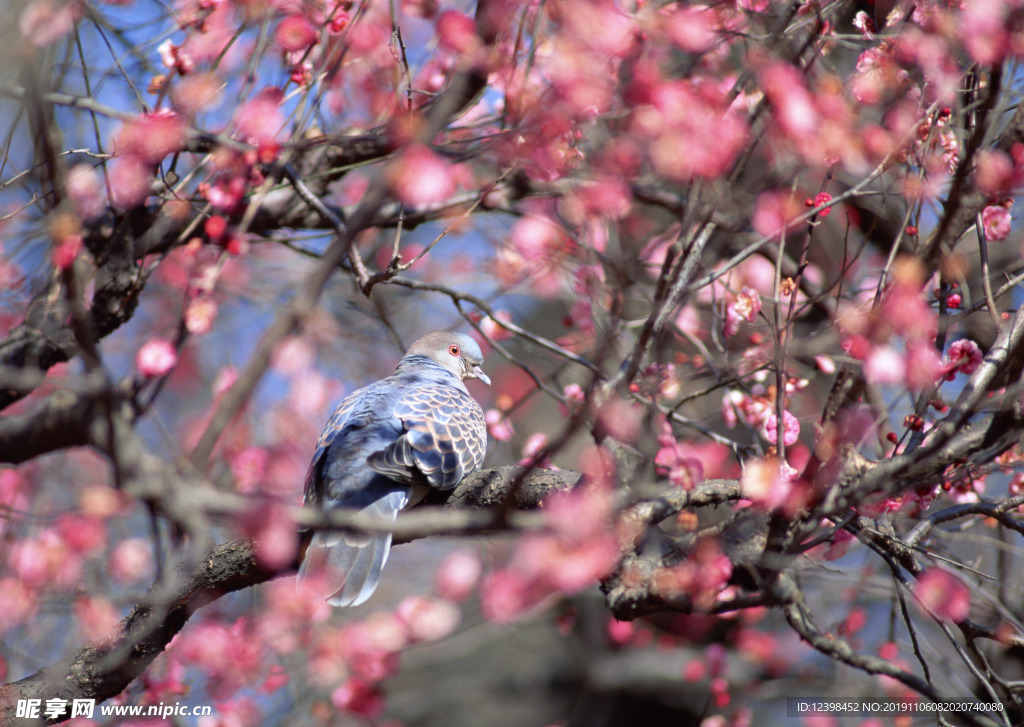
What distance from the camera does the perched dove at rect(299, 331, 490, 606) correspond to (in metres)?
2.62

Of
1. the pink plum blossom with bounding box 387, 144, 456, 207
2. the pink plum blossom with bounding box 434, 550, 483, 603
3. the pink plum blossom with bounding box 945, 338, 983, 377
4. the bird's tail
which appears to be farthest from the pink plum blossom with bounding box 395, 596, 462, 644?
the pink plum blossom with bounding box 945, 338, 983, 377

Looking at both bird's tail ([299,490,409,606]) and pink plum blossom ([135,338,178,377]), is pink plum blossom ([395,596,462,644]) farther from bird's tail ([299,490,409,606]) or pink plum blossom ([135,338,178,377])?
pink plum blossom ([135,338,178,377])

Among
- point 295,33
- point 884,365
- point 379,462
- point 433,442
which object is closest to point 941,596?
point 884,365

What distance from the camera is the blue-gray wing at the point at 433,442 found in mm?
2748

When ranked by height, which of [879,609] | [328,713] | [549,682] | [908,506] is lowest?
[549,682]

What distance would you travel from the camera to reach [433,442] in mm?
2822

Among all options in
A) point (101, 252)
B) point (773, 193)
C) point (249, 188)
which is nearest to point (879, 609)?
point (773, 193)

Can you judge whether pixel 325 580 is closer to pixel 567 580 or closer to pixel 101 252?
pixel 567 580

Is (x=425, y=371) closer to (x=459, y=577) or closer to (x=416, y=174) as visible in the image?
(x=416, y=174)

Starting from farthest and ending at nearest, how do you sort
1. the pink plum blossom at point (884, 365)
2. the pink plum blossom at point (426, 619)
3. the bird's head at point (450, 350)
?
the pink plum blossom at point (426, 619), the bird's head at point (450, 350), the pink plum blossom at point (884, 365)

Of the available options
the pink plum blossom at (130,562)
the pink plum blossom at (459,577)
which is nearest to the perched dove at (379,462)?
the pink plum blossom at (130,562)

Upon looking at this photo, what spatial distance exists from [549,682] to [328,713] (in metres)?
2.52

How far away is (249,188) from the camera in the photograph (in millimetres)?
3100

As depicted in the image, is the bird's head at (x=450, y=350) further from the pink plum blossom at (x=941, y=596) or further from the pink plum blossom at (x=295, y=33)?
the pink plum blossom at (x=941, y=596)
